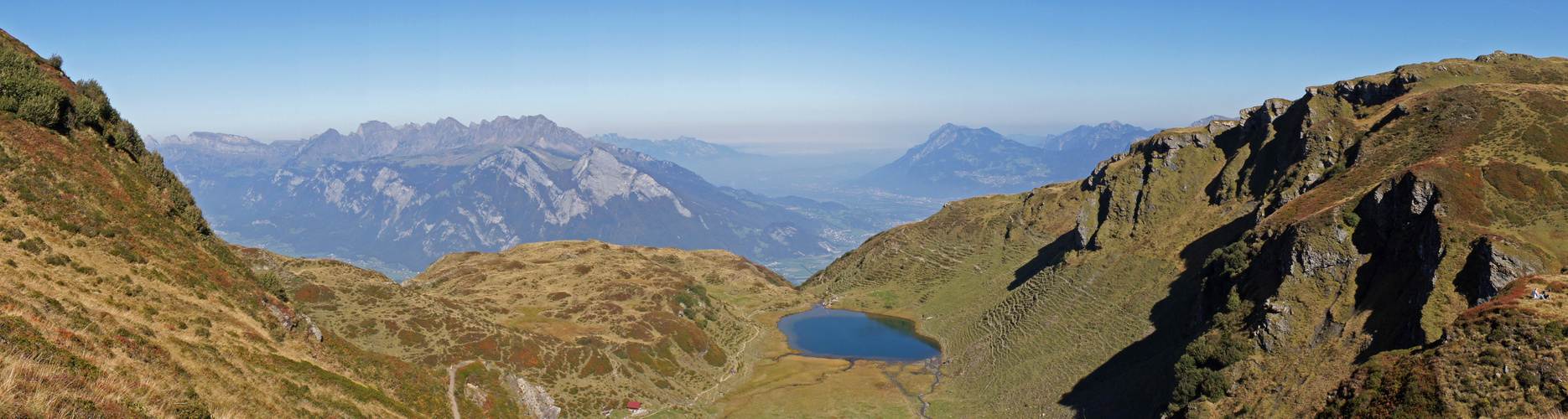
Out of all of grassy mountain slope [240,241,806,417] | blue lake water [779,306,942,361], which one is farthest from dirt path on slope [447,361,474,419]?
blue lake water [779,306,942,361]

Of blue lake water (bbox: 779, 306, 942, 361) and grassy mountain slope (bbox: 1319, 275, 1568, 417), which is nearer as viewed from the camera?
grassy mountain slope (bbox: 1319, 275, 1568, 417)

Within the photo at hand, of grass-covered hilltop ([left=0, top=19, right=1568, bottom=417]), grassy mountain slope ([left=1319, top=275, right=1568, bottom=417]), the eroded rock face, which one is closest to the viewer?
grass-covered hilltop ([left=0, top=19, right=1568, bottom=417])

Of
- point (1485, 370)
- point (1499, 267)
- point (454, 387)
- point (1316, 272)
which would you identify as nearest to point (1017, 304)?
point (1316, 272)

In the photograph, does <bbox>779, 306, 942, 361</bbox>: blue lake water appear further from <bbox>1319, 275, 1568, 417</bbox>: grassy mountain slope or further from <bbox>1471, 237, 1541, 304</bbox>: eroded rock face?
<bbox>1471, 237, 1541, 304</bbox>: eroded rock face

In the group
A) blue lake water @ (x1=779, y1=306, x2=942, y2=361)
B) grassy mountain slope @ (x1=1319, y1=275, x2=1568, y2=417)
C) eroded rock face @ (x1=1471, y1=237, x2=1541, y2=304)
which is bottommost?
blue lake water @ (x1=779, y1=306, x2=942, y2=361)

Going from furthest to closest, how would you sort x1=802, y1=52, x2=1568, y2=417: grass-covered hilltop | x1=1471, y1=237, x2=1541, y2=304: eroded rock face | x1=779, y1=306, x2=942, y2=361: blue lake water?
1. x1=779, y1=306, x2=942, y2=361: blue lake water
2. x1=1471, y1=237, x2=1541, y2=304: eroded rock face
3. x1=802, y1=52, x2=1568, y2=417: grass-covered hilltop

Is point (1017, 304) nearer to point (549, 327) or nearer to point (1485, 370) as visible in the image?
point (549, 327)

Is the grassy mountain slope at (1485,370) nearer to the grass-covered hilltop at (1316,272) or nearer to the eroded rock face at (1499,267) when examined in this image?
the grass-covered hilltop at (1316,272)
